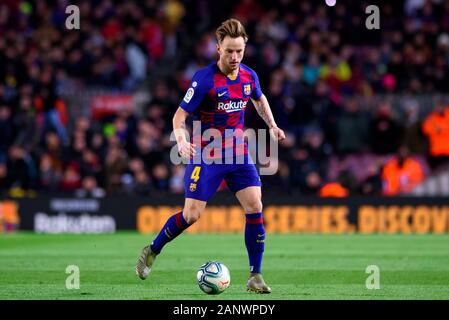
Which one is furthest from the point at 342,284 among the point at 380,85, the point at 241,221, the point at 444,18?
the point at 444,18

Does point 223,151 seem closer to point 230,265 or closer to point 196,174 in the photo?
Result: point 196,174

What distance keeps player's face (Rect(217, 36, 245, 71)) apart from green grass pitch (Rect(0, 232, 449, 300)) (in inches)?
89.7

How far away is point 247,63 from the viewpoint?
21234 mm

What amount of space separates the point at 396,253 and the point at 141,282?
508 cm

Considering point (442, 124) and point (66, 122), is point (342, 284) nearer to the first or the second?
point (442, 124)

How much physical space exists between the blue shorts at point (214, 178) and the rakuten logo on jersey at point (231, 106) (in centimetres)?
Result: 57

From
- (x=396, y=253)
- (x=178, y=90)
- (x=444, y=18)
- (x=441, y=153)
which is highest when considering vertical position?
(x=444, y=18)

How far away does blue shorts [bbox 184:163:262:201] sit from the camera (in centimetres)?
1000

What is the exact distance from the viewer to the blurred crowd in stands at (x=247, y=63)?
66.7ft

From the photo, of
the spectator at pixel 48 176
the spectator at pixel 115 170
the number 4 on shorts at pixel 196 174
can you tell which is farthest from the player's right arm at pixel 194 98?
the spectator at pixel 48 176

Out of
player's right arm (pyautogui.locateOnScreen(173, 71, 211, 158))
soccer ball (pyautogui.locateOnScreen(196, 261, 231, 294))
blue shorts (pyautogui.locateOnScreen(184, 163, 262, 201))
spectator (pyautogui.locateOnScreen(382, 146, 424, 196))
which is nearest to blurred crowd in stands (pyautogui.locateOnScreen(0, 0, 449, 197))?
spectator (pyautogui.locateOnScreen(382, 146, 424, 196))

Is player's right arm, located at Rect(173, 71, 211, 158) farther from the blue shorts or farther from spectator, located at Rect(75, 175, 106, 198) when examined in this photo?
spectator, located at Rect(75, 175, 106, 198)

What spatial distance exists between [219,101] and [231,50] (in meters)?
0.55
